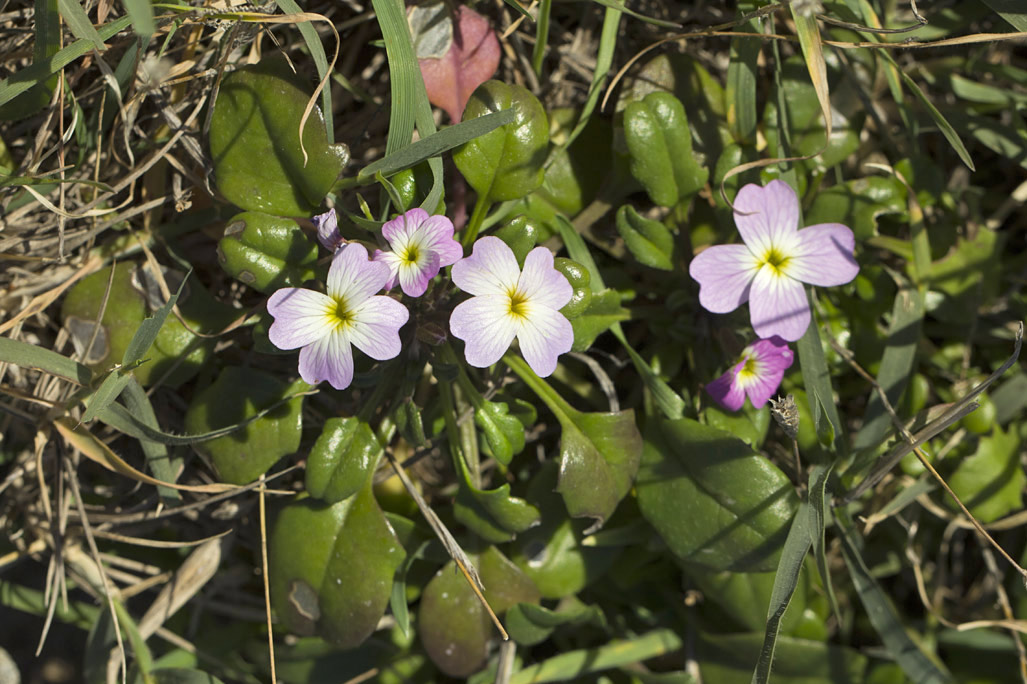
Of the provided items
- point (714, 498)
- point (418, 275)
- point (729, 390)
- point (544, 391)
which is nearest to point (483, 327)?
point (418, 275)

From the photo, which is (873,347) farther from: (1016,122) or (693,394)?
(1016,122)

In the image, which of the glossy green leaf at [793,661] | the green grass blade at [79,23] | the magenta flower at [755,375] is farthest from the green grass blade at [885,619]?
the green grass blade at [79,23]

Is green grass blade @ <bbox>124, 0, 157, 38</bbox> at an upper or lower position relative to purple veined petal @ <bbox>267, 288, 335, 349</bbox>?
upper

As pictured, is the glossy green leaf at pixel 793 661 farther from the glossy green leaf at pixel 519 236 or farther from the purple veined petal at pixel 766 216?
the glossy green leaf at pixel 519 236

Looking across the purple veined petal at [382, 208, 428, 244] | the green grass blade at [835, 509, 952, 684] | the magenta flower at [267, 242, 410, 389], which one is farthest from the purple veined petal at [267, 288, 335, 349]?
the green grass blade at [835, 509, 952, 684]

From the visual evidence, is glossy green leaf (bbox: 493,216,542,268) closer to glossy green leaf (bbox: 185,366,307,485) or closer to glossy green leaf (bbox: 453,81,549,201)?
glossy green leaf (bbox: 453,81,549,201)

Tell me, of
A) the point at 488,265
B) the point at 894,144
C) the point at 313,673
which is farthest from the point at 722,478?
the point at 313,673
